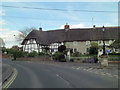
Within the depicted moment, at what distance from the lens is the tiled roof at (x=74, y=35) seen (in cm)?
4673

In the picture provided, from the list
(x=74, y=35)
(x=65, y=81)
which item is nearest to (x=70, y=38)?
(x=74, y=35)

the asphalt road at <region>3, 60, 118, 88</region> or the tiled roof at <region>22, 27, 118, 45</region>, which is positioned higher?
the tiled roof at <region>22, 27, 118, 45</region>

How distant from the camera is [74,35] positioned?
5012cm

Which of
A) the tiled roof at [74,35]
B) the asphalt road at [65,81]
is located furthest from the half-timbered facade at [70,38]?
the asphalt road at [65,81]

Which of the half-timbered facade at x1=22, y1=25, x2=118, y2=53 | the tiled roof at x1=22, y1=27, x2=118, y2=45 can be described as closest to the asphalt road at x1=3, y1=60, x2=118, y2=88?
the half-timbered facade at x1=22, y1=25, x2=118, y2=53

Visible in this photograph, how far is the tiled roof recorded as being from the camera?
153 ft

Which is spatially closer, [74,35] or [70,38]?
[70,38]

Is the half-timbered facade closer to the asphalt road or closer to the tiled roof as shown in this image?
the tiled roof

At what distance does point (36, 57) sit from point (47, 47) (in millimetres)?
10701

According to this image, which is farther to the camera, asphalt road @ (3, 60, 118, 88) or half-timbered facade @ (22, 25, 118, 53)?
half-timbered facade @ (22, 25, 118, 53)

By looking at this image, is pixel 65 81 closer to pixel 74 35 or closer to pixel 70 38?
pixel 70 38

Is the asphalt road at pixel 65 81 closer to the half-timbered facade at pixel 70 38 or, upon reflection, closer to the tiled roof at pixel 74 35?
the half-timbered facade at pixel 70 38

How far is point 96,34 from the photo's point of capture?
156 ft

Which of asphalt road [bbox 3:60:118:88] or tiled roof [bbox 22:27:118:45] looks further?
tiled roof [bbox 22:27:118:45]
